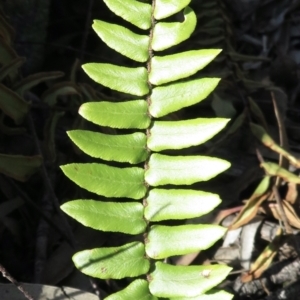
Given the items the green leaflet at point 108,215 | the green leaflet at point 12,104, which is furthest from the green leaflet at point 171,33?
the green leaflet at point 12,104

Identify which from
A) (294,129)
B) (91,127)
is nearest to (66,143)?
(91,127)

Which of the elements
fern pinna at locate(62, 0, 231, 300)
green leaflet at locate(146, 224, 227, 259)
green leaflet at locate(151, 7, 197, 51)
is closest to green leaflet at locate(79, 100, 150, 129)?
fern pinna at locate(62, 0, 231, 300)

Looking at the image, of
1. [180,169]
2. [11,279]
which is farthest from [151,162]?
[11,279]

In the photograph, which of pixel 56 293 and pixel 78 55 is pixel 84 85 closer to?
pixel 78 55

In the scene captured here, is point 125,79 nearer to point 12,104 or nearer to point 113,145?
point 113,145

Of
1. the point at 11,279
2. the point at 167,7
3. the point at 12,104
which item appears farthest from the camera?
the point at 12,104

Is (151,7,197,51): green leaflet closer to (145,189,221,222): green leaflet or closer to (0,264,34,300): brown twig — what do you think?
(145,189,221,222): green leaflet
